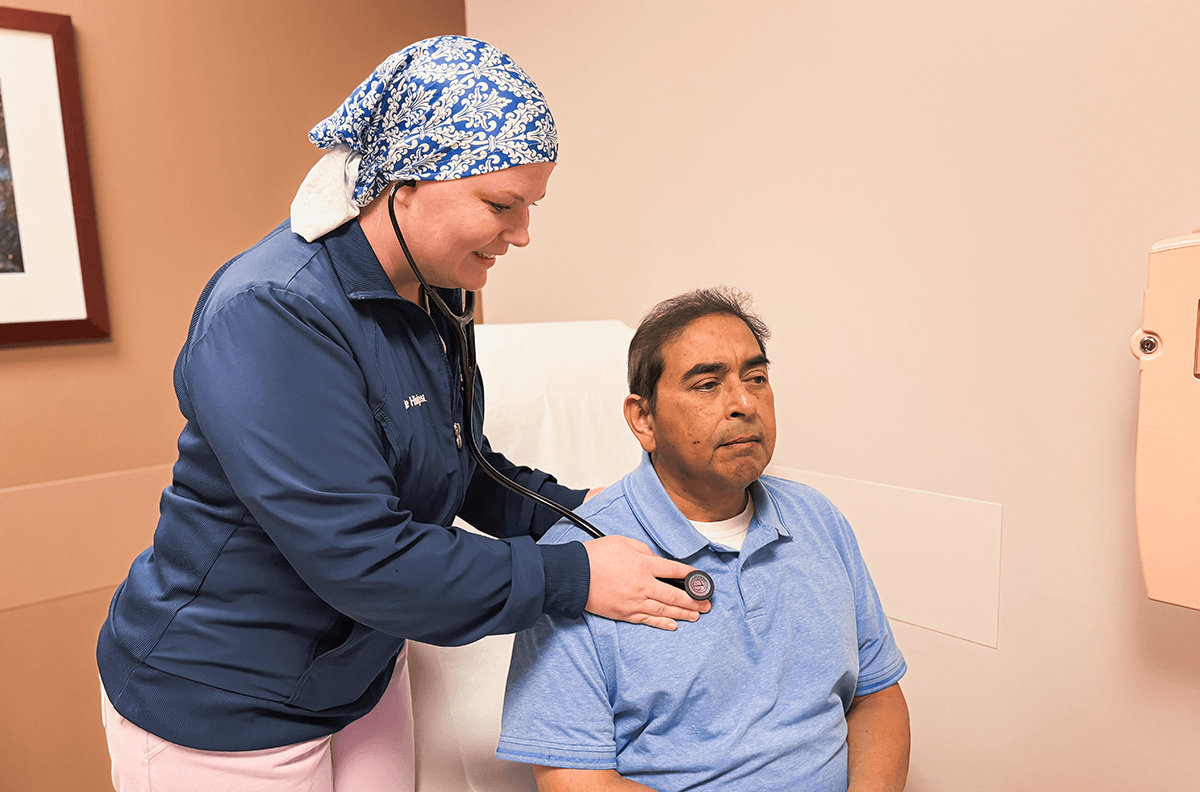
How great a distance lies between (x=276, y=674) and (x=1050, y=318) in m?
1.40

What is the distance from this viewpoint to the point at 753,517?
1.20 metres

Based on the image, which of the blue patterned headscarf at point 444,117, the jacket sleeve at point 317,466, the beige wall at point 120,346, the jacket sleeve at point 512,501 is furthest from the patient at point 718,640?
the beige wall at point 120,346

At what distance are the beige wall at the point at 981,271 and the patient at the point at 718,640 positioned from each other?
511 mm

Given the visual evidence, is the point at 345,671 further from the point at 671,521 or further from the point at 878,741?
the point at 878,741

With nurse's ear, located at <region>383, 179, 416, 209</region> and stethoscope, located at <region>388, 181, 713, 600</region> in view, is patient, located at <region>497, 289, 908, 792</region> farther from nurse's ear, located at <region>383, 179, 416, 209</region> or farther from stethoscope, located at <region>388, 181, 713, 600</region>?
nurse's ear, located at <region>383, 179, 416, 209</region>

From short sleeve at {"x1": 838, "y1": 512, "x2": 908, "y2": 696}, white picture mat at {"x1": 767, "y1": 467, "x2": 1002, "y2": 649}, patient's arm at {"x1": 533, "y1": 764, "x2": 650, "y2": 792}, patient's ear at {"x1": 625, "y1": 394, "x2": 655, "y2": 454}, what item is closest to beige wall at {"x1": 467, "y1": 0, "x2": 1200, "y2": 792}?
white picture mat at {"x1": 767, "y1": 467, "x2": 1002, "y2": 649}

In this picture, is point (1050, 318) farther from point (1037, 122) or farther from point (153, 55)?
point (153, 55)

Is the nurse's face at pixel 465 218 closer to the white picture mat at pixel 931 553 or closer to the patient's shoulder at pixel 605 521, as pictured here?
the patient's shoulder at pixel 605 521

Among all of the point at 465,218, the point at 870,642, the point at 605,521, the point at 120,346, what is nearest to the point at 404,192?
the point at 465,218

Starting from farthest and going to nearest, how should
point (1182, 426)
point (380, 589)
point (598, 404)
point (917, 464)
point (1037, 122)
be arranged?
point (598, 404), point (917, 464), point (1037, 122), point (1182, 426), point (380, 589)

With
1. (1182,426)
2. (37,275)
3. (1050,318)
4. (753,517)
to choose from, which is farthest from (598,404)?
(37,275)

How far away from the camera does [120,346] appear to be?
196cm

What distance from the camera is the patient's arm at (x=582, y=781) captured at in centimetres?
99

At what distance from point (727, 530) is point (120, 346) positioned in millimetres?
1589
